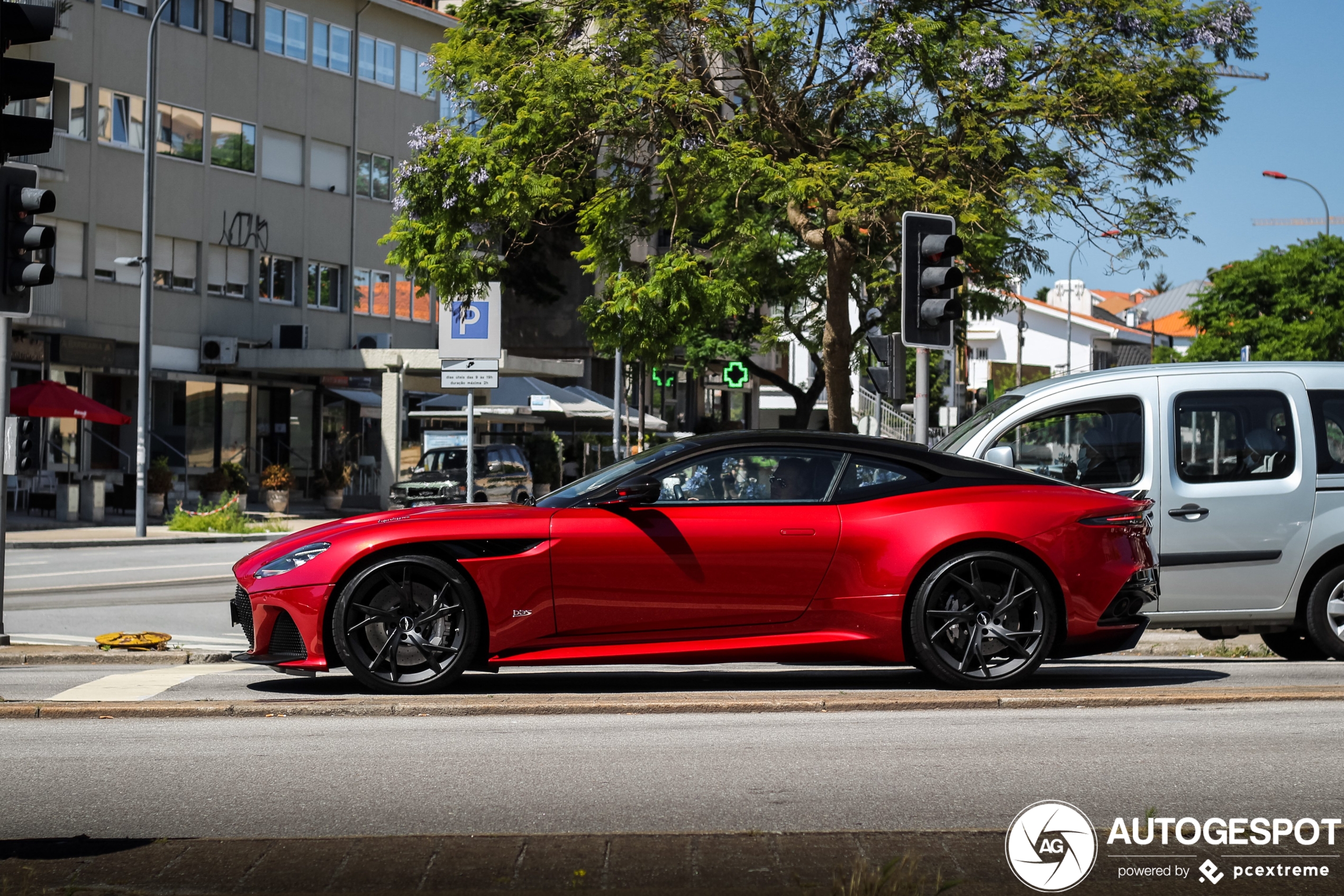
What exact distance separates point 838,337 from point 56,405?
1868cm

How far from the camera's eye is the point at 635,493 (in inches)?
309

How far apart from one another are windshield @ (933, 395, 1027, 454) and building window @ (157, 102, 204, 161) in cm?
3218

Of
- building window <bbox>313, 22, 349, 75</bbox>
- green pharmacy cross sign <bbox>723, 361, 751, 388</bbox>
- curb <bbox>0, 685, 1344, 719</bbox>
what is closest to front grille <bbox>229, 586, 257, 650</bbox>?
curb <bbox>0, 685, 1344, 719</bbox>

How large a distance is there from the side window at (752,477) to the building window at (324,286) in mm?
37840

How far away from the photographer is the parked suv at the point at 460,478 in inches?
1242

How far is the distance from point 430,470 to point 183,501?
666 centimetres

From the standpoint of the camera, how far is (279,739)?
691 cm

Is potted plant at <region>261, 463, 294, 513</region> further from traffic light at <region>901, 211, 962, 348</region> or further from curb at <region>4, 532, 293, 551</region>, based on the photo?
traffic light at <region>901, 211, 962, 348</region>

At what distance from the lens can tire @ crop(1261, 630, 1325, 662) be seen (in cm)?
1071

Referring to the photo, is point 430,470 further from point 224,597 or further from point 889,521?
point 889,521

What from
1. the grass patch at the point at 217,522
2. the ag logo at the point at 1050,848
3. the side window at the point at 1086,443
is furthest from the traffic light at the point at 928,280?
the grass patch at the point at 217,522

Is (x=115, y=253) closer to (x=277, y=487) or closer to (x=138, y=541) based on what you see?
(x=277, y=487)

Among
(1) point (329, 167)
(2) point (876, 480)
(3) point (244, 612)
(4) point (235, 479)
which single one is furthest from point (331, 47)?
(2) point (876, 480)

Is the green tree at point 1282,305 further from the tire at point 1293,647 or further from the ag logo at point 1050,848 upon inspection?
the ag logo at point 1050,848
